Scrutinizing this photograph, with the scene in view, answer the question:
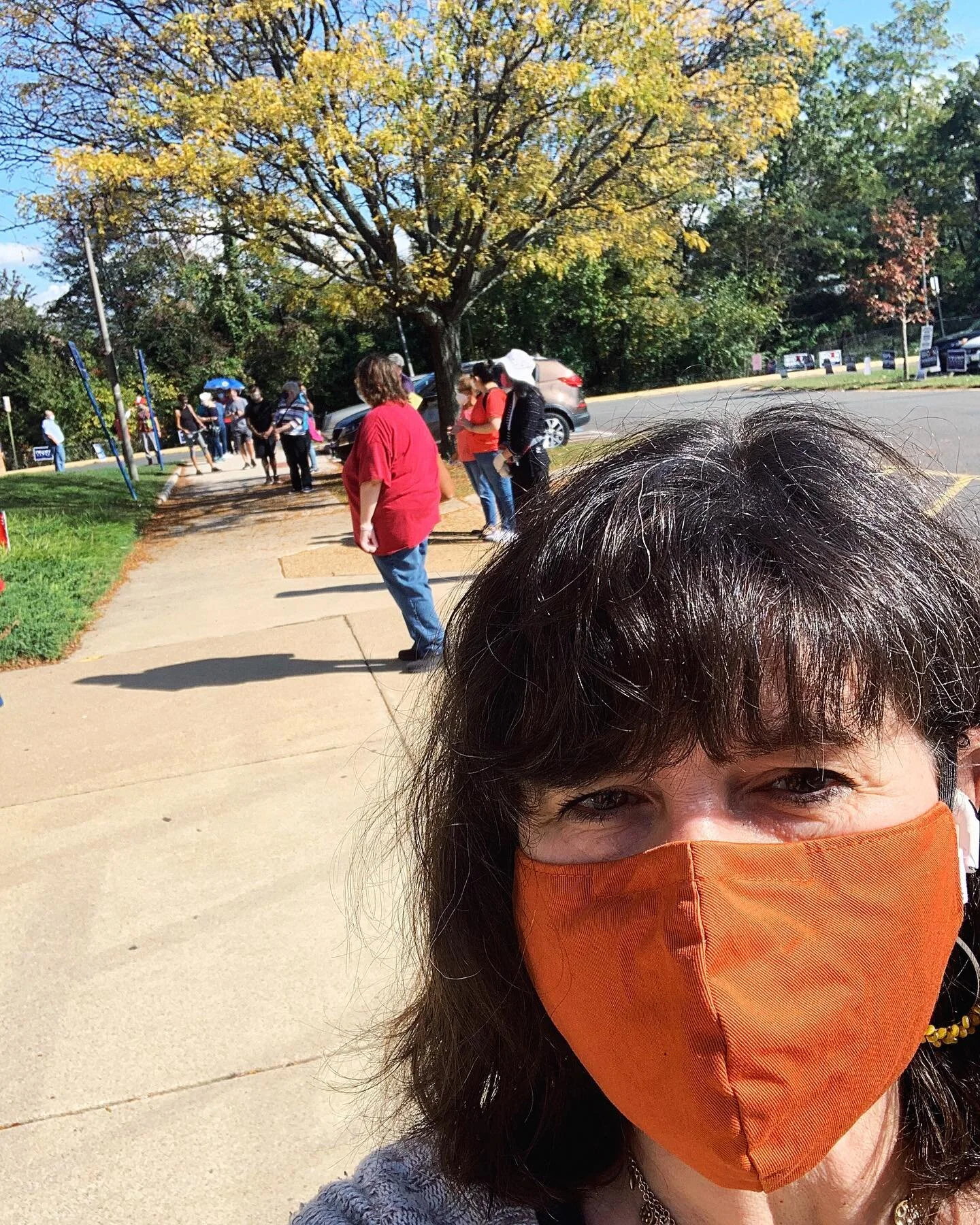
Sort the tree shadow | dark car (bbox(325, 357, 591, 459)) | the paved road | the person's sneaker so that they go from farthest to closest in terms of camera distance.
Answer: dark car (bbox(325, 357, 591, 459)), the tree shadow, the person's sneaker, the paved road

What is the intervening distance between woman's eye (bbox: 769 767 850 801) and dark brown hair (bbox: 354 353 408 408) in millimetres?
5417

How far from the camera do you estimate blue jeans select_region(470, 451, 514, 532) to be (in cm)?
922

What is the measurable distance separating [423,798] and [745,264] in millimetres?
49171

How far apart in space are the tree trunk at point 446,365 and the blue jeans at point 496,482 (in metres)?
6.44

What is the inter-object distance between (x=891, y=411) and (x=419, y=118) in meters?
9.67

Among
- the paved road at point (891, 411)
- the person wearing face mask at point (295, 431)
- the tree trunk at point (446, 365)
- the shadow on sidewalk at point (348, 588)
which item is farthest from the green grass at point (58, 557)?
the tree trunk at point (446, 365)

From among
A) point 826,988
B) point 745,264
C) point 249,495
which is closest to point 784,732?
point 826,988

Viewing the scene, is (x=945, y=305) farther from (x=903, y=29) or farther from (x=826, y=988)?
(x=826, y=988)

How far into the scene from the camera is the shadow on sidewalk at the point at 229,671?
→ 6430mm

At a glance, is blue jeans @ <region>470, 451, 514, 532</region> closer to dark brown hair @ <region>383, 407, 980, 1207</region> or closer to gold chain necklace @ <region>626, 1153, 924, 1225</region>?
dark brown hair @ <region>383, 407, 980, 1207</region>

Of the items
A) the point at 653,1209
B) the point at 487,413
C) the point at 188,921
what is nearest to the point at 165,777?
the point at 188,921

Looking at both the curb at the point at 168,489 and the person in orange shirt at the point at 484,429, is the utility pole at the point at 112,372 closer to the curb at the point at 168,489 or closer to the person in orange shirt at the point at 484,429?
the curb at the point at 168,489

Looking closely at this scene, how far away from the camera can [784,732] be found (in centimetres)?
102

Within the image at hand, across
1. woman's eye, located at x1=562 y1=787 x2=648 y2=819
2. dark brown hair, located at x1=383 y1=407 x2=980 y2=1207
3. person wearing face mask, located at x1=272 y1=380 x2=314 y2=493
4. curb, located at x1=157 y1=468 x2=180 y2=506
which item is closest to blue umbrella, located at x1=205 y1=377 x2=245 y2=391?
curb, located at x1=157 y1=468 x2=180 y2=506
